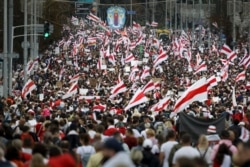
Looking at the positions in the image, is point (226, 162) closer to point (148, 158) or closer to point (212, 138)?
point (148, 158)

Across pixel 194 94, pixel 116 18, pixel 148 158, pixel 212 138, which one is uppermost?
pixel 116 18

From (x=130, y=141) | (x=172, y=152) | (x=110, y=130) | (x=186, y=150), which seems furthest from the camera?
(x=110, y=130)

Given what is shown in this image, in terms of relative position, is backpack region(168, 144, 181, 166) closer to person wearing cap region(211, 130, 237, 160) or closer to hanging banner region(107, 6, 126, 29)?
person wearing cap region(211, 130, 237, 160)

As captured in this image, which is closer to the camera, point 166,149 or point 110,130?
point 166,149

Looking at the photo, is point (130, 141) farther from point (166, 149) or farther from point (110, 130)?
point (110, 130)

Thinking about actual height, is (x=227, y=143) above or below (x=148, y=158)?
above

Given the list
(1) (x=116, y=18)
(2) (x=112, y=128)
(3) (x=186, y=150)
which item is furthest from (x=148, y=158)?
(1) (x=116, y=18)

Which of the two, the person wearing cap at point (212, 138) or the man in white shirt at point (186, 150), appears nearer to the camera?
the man in white shirt at point (186, 150)

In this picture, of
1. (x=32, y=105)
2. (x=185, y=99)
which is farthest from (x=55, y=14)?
(x=185, y=99)

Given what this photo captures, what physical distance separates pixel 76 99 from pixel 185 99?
1248 centimetres

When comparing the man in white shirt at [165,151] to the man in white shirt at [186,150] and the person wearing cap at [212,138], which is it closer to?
the man in white shirt at [186,150]

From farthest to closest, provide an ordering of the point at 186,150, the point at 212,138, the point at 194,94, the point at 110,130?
the point at 194,94 < the point at 110,130 < the point at 212,138 < the point at 186,150

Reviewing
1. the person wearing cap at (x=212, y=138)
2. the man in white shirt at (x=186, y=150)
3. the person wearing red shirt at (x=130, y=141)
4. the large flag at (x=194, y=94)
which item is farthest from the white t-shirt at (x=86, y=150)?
the large flag at (x=194, y=94)

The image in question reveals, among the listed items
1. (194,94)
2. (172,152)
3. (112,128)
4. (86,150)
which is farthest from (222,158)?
(194,94)
